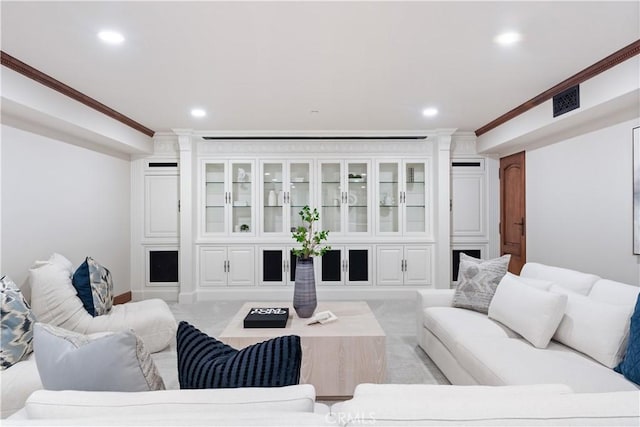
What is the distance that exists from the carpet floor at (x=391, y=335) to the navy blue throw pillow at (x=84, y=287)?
0.69m

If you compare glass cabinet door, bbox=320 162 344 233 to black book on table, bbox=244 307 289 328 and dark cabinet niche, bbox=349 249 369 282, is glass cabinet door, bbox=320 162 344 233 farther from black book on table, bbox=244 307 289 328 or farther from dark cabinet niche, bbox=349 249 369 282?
black book on table, bbox=244 307 289 328

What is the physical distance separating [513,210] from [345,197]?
2295 mm

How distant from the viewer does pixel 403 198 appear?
17.3 feet

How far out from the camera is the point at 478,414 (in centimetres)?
83

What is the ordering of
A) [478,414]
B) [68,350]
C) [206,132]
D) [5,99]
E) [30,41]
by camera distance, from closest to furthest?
[478,414]
[68,350]
[30,41]
[5,99]
[206,132]

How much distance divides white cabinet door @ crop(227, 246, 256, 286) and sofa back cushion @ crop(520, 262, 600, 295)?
351 cm

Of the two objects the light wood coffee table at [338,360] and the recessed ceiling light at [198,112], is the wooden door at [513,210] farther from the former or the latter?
the recessed ceiling light at [198,112]

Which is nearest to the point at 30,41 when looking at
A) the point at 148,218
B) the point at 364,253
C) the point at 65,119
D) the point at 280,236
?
the point at 65,119

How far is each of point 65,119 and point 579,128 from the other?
16.1 feet

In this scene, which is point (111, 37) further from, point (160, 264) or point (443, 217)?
point (443, 217)

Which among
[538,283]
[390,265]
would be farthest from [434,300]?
[390,265]

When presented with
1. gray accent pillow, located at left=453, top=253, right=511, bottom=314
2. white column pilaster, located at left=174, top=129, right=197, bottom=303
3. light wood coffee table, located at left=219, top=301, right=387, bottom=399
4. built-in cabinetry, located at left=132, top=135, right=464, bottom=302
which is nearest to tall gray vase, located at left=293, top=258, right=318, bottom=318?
light wood coffee table, located at left=219, top=301, right=387, bottom=399

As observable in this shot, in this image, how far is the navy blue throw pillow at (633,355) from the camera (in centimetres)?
169

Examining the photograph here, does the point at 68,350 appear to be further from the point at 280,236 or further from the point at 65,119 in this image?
the point at 280,236
